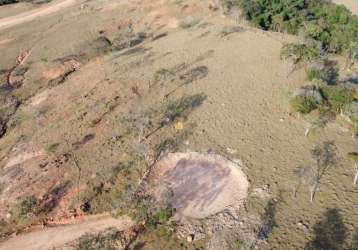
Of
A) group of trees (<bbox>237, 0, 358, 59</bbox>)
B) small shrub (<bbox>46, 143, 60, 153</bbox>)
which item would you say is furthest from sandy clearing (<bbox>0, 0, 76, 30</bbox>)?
Answer: small shrub (<bbox>46, 143, 60, 153</bbox>)

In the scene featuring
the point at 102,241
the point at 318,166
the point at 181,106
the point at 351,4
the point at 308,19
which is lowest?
the point at 351,4

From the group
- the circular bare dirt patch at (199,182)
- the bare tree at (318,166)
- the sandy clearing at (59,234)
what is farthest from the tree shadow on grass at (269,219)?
the sandy clearing at (59,234)

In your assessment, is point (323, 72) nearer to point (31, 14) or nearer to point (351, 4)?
point (351, 4)

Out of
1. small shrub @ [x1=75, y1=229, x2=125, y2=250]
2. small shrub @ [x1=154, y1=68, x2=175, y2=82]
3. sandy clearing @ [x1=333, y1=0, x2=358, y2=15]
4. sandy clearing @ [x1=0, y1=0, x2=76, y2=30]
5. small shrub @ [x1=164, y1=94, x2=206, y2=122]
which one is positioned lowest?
sandy clearing @ [x1=333, y1=0, x2=358, y2=15]

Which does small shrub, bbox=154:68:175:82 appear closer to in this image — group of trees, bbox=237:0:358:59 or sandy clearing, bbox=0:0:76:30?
group of trees, bbox=237:0:358:59

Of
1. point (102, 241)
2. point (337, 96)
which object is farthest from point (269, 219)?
point (337, 96)
